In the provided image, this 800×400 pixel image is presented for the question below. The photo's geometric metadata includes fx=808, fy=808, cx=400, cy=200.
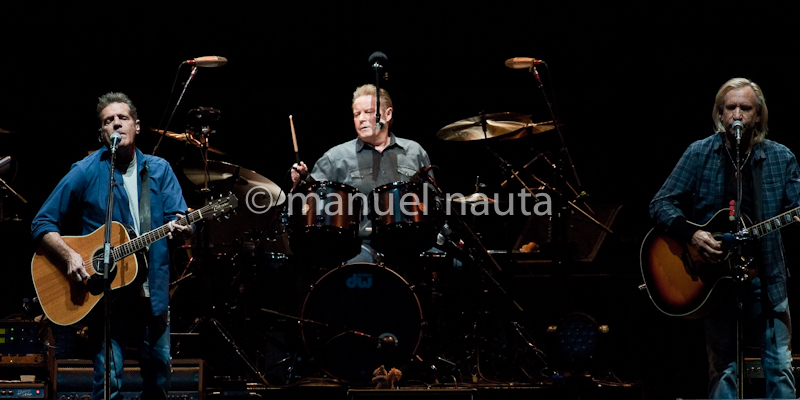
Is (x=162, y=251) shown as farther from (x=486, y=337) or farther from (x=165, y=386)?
(x=486, y=337)

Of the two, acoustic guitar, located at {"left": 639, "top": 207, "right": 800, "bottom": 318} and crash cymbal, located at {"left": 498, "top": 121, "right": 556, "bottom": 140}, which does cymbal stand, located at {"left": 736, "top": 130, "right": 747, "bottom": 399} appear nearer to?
acoustic guitar, located at {"left": 639, "top": 207, "right": 800, "bottom": 318}

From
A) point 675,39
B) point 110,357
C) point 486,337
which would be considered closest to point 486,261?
point 486,337

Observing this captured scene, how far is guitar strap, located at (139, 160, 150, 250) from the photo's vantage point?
4.43 meters

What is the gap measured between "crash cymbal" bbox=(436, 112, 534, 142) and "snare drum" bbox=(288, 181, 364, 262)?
200 centimetres

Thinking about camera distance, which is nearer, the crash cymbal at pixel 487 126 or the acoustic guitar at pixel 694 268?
the acoustic guitar at pixel 694 268

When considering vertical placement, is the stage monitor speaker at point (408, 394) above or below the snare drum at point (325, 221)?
below

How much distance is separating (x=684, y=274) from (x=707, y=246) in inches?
9.6

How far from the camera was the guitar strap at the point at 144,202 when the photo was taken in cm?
443

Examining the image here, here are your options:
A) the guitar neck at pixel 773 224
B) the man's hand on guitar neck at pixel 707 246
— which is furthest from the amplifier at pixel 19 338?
the guitar neck at pixel 773 224

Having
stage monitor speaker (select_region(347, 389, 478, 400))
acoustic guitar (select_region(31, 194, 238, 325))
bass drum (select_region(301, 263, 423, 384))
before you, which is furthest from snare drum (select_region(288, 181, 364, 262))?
stage monitor speaker (select_region(347, 389, 478, 400))

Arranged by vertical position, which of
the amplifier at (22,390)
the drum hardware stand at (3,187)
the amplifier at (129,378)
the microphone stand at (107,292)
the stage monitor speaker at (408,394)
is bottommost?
the amplifier at (22,390)

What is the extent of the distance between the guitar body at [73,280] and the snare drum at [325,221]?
1230 mm

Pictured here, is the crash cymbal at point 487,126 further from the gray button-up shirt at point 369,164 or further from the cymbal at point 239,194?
the cymbal at point 239,194

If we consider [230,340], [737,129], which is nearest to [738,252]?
[737,129]
